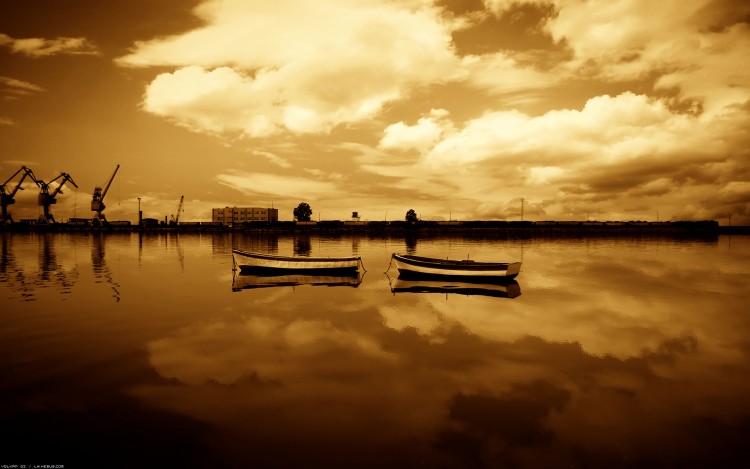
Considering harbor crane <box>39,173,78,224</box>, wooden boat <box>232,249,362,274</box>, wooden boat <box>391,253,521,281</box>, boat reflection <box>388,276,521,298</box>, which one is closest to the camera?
boat reflection <box>388,276,521,298</box>

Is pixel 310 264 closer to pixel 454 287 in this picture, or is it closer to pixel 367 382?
pixel 454 287

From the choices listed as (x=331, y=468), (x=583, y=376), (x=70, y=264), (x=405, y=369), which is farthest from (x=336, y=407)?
(x=70, y=264)

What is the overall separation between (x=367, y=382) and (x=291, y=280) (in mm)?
25605

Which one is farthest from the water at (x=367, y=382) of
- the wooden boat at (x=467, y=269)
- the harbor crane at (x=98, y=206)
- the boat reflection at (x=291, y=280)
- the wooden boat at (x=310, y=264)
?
the harbor crane at (x=98, y=206)

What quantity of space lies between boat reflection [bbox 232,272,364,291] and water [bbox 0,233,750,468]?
638cm

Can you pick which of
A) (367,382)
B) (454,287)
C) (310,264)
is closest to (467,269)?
(454,287)

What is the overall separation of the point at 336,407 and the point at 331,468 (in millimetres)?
3085

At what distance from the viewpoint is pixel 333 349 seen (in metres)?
18.3

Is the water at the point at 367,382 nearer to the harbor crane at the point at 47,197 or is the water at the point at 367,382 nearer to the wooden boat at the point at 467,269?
the wooden boat at the point at 467,269

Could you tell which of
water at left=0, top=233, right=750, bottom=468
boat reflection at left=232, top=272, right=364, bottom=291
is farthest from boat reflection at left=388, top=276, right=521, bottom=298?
water at left=0, top=233, right=750, bottom=468

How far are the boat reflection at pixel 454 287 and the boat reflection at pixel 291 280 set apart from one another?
396 cm

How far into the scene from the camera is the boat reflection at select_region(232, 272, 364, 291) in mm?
36344

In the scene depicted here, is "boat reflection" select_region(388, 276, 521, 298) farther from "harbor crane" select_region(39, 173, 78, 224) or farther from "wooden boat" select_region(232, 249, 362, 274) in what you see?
"harbor crane" select_region(39, 173, 78, 224)

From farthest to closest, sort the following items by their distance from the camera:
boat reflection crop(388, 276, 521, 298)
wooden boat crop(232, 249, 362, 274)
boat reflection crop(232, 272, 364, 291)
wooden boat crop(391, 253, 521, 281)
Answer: wooden boat crop(232, 249, 362, 274)
wooden boat crop(391, 253, 521, 281)
boat reflection crop(232, 272, 364, 291)
boat reflection crop(388, 276, 521, 298)
